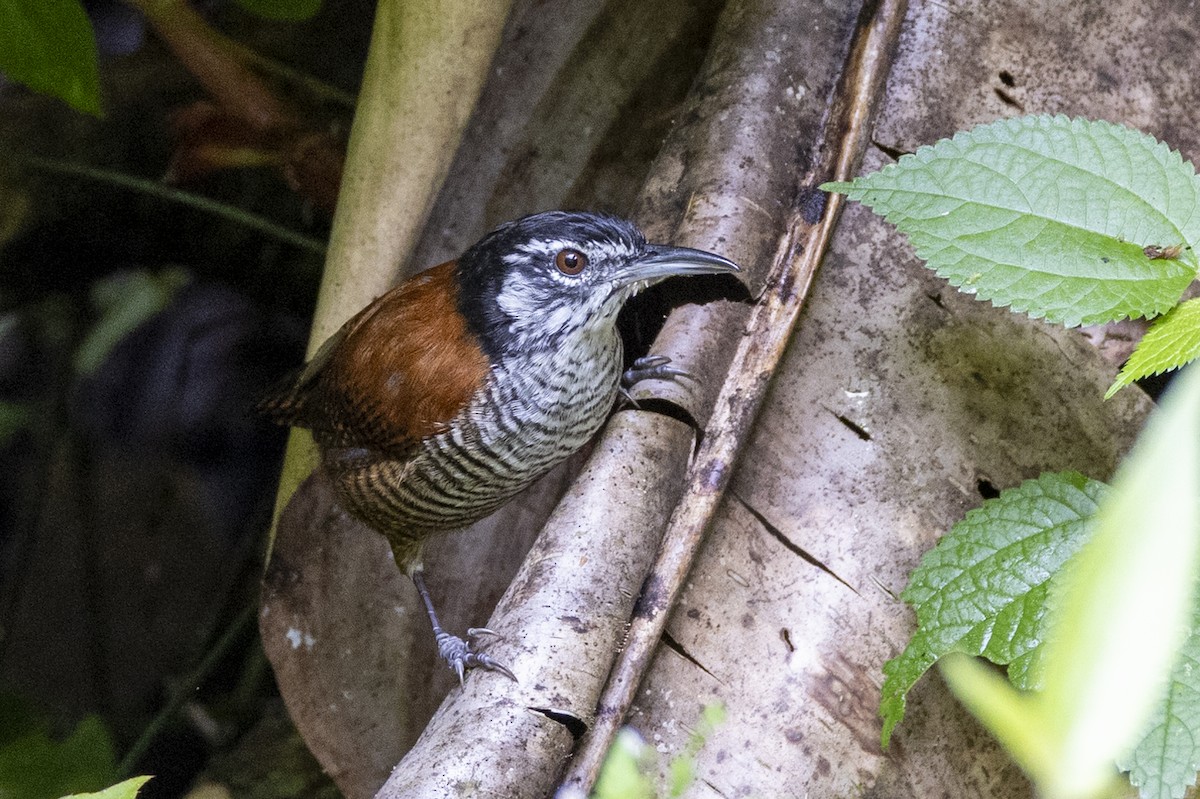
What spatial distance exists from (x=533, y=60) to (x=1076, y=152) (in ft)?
5.67

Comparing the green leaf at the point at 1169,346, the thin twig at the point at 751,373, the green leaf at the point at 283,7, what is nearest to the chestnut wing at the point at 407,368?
the thin twig at the point at 751,373

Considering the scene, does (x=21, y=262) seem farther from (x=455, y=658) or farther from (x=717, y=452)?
(x=717, y=452)

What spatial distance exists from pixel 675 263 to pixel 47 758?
2197 mm

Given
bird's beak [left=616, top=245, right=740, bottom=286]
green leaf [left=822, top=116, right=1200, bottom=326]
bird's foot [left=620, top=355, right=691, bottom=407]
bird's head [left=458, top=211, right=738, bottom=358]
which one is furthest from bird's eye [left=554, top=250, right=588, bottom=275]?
green leaf [left=822, top=116, right=1200, bottom=326]

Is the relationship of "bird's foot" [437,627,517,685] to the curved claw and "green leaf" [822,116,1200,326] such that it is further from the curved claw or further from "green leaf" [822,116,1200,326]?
"green leaf" [822,116,1200,326]

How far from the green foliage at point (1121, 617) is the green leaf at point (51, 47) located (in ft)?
9.38

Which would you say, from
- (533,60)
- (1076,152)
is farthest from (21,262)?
(1076,152)

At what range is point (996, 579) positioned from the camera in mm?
1874

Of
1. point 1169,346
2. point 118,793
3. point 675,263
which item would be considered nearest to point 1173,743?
point 1169,346

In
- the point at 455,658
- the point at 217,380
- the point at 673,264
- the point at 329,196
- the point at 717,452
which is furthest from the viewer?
the point at 217,380

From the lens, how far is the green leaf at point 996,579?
5.93 feet

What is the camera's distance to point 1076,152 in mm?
1928

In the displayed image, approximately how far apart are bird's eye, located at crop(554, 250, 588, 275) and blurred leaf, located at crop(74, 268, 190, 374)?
2054mm

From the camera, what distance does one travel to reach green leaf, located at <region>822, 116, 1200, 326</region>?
1.89m
